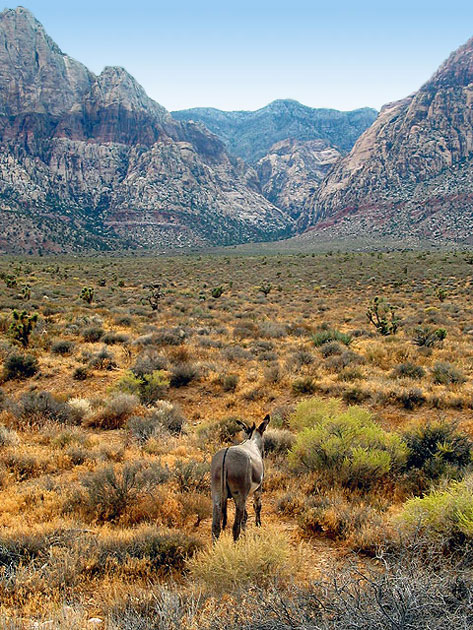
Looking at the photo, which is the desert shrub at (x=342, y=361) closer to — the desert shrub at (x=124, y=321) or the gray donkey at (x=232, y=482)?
the gray donkey at (x=232, y=482)

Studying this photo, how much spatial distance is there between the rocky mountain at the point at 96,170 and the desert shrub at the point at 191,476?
100674mm

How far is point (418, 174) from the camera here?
12012 cm

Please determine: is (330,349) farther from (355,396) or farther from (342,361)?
(355,396)

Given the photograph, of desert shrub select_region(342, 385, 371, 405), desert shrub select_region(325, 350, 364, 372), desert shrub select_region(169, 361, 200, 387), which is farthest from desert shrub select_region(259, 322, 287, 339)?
desert shrub select_region(342, 385, 371, 405)

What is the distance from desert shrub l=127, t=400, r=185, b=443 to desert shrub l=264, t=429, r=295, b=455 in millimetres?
2002

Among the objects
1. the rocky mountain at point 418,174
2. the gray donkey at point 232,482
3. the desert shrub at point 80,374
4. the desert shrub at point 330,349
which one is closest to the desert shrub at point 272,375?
the desert shrub at point 330,349

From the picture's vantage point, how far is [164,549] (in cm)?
402

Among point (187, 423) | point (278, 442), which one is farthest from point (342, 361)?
point (187, 423)

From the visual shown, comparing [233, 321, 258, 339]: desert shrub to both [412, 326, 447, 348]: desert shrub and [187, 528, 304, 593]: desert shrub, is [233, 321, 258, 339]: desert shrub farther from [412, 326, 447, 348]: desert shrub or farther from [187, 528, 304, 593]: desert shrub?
[187, 528, 304, 593]: desert shrub

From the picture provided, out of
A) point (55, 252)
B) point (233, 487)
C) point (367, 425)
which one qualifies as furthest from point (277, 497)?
point (55, 252)

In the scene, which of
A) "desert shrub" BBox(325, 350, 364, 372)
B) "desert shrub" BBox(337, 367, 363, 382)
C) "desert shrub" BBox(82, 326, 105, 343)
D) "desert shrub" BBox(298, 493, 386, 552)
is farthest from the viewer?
"desert shrub" BBox(82, 326, 105, 343)

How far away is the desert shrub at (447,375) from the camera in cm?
984

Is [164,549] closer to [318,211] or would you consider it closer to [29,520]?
[29,520]

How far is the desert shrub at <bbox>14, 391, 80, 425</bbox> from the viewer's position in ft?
26.0
